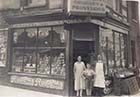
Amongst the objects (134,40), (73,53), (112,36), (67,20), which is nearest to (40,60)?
(73,53)

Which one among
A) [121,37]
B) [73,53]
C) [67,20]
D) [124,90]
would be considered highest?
[67,20]

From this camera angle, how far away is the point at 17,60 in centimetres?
212

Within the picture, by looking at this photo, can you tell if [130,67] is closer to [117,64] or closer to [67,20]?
[117,64]

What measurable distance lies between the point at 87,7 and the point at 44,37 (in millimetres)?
586

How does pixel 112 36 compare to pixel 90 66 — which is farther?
pixel 112 36

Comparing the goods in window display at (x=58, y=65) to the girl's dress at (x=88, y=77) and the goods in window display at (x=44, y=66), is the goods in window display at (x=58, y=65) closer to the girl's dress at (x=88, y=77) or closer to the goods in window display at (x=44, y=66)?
the goods in window display at (x=44, y=66)

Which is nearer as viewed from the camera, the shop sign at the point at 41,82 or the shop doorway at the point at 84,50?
the shop doorway at the point at 84,50

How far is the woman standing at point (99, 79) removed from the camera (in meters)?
1.83

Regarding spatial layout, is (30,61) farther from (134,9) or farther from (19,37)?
(134,9)

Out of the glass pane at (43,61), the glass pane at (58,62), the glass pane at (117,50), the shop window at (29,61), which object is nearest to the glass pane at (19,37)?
the shop window at (29,61)

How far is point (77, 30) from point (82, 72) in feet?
1.32

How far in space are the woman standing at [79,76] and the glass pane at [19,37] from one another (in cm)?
60

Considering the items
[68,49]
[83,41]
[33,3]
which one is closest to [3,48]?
[33,3]

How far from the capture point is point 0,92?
1.78m
